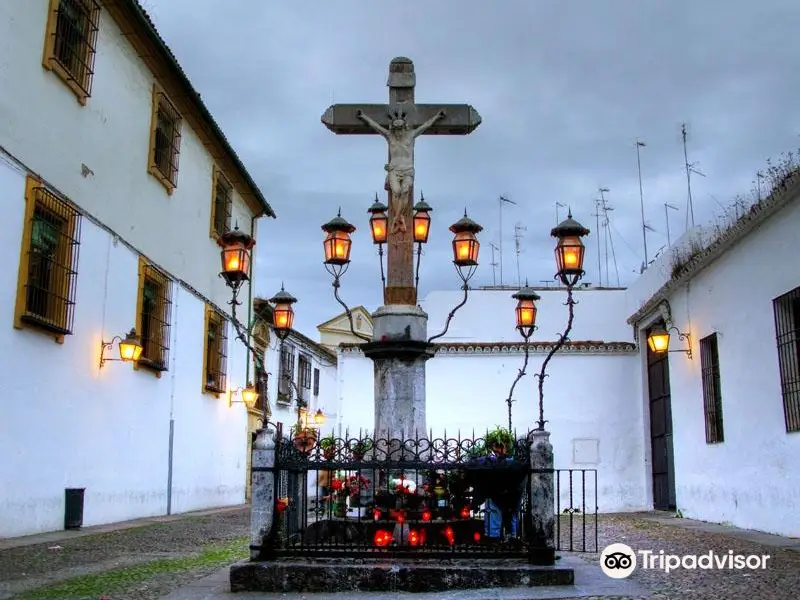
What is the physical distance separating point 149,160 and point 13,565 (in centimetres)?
834

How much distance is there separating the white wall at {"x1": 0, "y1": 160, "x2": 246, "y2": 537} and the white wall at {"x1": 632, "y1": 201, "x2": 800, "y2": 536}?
916 centimetres

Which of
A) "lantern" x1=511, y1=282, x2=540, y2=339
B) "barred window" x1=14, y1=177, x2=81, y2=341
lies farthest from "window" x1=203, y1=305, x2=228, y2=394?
"lantern" x1=511, y1=282, x2=540, y2=339

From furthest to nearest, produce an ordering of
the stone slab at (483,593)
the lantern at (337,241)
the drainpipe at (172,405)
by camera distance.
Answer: the drainpipe at (172,405) < the lantern at (337,241) < the stone slab at (483,593)

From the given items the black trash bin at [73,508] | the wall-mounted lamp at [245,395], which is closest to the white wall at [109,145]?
the wall-mounted lamp at [245,395]

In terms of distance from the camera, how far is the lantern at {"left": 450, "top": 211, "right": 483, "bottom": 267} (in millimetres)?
9344

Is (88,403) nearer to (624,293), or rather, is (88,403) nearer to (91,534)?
(91,534)

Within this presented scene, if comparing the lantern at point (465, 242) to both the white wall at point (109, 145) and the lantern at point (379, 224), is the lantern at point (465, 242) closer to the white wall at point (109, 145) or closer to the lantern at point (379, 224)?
the lantern at point (379, 224)

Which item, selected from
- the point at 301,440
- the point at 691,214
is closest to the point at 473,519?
the point at 301,440

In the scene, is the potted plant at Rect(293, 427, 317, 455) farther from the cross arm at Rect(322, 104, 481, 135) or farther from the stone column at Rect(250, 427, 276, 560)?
the cross arm at Rect(322, 104, 481, 135)

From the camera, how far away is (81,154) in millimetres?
11797

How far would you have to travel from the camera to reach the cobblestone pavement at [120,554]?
6.75m

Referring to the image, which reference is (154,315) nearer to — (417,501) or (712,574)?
(417,501)

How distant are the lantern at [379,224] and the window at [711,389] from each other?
Answer: 641 cm

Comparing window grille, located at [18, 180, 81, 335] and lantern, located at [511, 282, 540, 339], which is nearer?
window grille, located at [18, 180, 81, 335]
